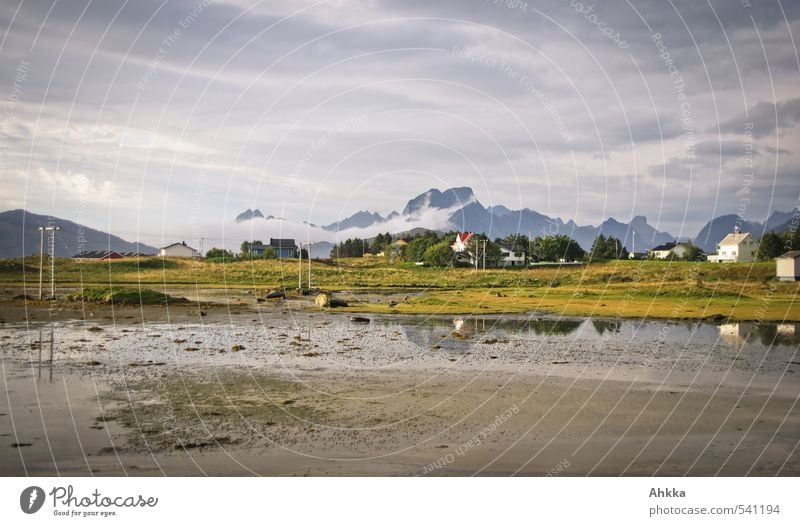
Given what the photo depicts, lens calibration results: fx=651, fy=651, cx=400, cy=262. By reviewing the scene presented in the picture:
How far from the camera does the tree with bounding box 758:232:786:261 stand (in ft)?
246

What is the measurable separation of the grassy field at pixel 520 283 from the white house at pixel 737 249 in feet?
52.8

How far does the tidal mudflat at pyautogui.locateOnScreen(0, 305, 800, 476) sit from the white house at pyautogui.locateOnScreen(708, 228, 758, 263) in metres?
66.2

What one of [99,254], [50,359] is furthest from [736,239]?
[99,254]

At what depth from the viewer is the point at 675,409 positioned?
2012cm

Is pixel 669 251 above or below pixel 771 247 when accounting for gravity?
above

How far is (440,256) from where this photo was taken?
4368 inches

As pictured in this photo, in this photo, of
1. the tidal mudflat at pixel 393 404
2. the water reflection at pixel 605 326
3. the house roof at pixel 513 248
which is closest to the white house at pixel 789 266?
the water reflection at pixel 605 326

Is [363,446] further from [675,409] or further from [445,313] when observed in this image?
[445,313]

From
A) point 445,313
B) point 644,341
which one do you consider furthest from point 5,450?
point 445,313

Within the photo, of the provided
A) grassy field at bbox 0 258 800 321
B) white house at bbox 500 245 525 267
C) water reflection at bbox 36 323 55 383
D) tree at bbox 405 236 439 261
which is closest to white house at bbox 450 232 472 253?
tree at bbox 405 236 439 261

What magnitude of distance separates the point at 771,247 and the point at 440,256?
50.1m

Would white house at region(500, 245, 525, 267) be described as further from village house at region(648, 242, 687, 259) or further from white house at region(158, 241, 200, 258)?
white house at region(158, 241, 200, 258)

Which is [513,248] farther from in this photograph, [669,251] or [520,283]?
[669,251]

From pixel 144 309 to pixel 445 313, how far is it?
2367cm
